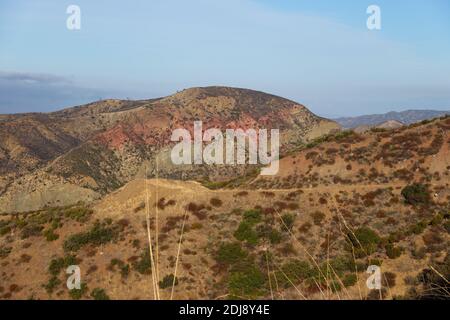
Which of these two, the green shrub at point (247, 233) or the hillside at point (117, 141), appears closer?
the green shrub at point (247, 233)

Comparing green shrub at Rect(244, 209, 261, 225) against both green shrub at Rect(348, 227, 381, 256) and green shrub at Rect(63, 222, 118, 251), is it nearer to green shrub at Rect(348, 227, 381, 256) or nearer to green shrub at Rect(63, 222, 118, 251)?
green shrub at Rect(348, 227, 381, 256)

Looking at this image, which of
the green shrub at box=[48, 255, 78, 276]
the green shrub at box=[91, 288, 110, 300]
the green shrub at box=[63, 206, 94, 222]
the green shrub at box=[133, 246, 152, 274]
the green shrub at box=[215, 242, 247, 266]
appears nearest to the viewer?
the green shrub at box=[91, 288, 110, 300]

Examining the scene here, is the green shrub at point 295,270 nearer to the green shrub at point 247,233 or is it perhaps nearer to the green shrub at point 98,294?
the green shrub at point 247,233

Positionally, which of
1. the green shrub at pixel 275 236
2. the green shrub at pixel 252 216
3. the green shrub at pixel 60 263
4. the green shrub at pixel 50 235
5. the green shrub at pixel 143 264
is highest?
the green shrub at pixel 252 216

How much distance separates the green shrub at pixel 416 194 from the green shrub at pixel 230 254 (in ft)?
57.2

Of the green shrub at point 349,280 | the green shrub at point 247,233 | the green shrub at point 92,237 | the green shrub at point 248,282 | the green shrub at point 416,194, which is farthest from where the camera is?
the green shrub at point 416,194

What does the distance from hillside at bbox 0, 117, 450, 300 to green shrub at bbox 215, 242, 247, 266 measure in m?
0.09

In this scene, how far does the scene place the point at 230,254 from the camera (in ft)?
121

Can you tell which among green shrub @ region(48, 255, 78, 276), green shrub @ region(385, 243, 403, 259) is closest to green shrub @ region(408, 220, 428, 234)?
green shrub @ region(385, 243, 403, 259)

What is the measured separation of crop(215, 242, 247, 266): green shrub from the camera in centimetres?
3584

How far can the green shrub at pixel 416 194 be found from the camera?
42.9 m

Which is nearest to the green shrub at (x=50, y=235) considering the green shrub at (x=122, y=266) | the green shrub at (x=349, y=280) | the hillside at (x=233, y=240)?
the hillside at (x=233, y=240)

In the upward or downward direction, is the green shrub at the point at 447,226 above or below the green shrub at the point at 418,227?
above
